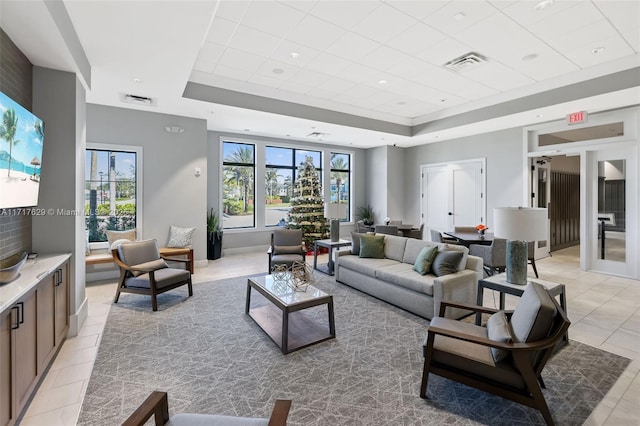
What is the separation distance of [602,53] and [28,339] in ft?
22.8

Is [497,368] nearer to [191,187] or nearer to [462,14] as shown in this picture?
[462,14]

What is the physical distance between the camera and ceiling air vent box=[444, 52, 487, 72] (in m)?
4.16

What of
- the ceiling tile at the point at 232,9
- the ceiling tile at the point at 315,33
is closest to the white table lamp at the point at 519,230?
the ceiling tile at the point at 315,33

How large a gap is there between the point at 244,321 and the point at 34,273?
1954 mm

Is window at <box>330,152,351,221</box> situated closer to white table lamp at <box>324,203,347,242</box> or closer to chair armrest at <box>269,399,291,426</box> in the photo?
white table lamp at <box>324,203,347,242</box>

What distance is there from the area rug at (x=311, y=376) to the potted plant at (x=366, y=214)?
19.9 feet

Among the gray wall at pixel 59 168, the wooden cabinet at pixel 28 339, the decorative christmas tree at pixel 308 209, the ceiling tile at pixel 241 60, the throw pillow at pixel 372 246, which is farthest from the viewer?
the decorative christmas tree at pixel 308 209

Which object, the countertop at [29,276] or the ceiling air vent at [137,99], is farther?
the ceiling air vent at [137,99]

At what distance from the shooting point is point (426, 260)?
3875mm

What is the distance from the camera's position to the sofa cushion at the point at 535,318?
6.09 feet

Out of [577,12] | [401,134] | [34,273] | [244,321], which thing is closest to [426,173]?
[401,134]

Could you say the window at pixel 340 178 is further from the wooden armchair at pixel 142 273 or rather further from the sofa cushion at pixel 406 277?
the wooden armchair at pixel 142 273

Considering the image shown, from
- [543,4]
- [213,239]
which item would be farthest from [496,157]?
[213,239]

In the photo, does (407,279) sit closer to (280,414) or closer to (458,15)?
(280,414)
